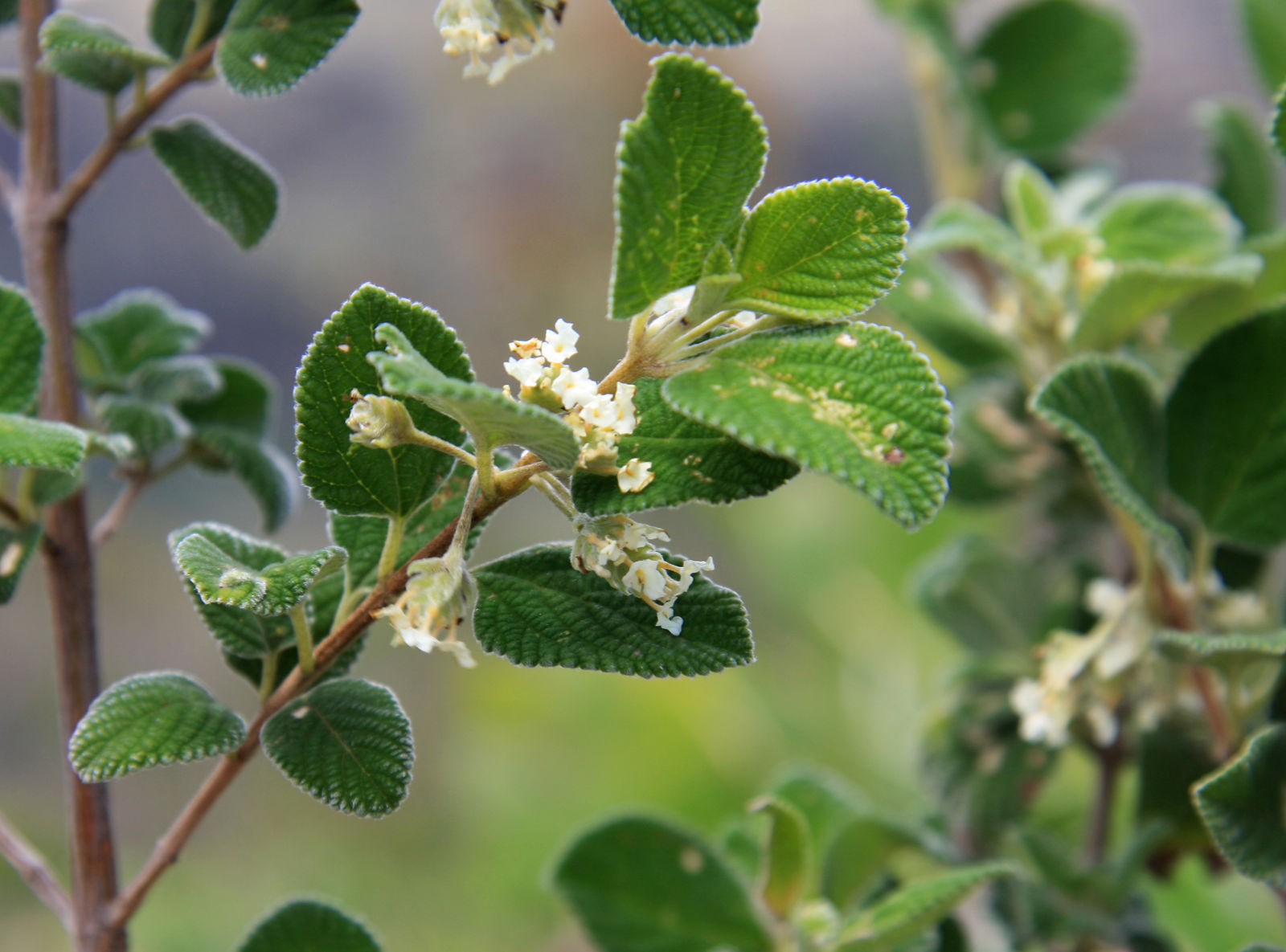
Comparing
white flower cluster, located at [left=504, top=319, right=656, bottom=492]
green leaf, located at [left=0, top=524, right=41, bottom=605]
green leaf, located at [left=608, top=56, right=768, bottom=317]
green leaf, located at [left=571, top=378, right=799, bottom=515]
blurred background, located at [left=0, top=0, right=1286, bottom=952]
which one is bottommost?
blurred background, located at [left=0, top=0, right=1286, bottom=952]

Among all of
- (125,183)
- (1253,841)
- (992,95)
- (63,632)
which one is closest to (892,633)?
(992,95)

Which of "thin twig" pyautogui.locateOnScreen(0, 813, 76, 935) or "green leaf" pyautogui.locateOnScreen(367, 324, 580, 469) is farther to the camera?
"thin twig" pyautogui.locateOnScreen(0, 813, 76, 935)

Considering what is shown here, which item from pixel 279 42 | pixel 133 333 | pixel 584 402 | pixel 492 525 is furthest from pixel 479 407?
pixel 492 525

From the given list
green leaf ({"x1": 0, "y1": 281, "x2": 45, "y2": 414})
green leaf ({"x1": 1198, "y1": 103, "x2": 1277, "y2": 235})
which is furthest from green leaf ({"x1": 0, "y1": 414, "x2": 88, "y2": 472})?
green leaf ({"x1": 1198, "y1": 103, "x2": 1277, "y2": 235})

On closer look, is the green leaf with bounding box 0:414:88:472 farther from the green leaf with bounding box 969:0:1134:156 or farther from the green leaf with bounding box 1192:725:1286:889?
the green leaf with bounding box 969:0:1134:156

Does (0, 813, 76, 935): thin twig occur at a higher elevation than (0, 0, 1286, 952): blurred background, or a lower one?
higher

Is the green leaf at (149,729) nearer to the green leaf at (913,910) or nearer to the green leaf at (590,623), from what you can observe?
the green leaf at (590,623)

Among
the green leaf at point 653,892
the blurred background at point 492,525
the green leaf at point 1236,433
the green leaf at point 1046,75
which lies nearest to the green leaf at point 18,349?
the green leaf at point 653,892

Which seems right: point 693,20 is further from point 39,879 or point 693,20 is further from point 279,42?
point 39,879
